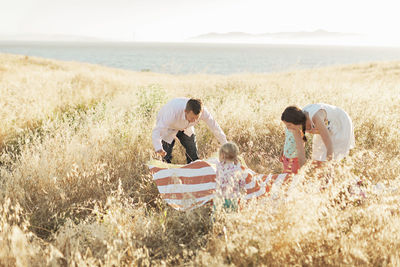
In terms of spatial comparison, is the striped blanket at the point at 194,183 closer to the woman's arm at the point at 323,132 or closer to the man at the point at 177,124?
the man at the point at 177,124

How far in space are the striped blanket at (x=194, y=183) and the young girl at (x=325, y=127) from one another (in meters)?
0.61

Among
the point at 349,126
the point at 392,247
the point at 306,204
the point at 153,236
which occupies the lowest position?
the point at 153,236

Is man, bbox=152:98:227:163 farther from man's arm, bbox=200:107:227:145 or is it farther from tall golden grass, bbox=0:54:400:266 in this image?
tall golden grass, bbox=0:54:400:266

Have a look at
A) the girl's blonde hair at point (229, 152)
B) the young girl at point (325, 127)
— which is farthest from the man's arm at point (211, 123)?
the girl's blonde hair at point (229, 152)

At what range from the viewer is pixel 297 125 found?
135 inches

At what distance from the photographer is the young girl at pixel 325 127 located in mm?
3424

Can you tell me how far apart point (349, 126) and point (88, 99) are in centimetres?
609

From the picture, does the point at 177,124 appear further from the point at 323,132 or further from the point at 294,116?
the point at 323,132

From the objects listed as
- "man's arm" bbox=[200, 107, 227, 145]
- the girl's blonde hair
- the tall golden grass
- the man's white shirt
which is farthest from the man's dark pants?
the girl's blonde hair

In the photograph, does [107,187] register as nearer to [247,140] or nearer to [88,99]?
[247,140]

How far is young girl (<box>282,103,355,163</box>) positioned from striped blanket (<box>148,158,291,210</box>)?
61 cm

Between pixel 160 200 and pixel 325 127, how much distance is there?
217cm

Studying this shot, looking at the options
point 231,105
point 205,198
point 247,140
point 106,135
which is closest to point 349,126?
point 247,140

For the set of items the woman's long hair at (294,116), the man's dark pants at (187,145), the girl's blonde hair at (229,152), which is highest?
the woman's long hair at (294,116)
